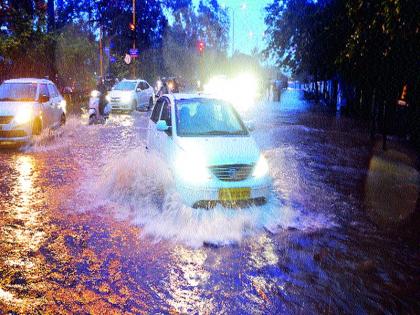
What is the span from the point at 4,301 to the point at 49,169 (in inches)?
245

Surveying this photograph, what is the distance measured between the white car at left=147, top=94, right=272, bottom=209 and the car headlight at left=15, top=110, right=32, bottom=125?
6.32 meters

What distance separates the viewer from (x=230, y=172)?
20.9ft

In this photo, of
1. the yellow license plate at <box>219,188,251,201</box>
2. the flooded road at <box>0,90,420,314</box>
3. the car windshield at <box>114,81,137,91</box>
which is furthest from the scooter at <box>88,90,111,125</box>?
the yellow license plate at <box>219,188,251,201</box>

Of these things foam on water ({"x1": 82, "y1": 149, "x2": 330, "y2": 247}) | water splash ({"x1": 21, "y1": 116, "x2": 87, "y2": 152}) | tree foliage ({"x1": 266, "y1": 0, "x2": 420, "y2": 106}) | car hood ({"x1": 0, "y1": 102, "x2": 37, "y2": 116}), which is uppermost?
tree foliage ({"x1": 266, "y1": 0, "x2": 420, "y2": 106})

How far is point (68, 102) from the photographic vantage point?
3028 centimetres

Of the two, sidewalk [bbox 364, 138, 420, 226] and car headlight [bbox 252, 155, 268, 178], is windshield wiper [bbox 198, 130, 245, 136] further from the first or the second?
sidewalk [bbox 364, 138, 420, 226]

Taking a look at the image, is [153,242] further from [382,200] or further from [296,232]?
[382,200]

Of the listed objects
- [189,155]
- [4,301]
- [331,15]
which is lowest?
[4,301]

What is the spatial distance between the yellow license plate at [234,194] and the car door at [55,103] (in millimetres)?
10456

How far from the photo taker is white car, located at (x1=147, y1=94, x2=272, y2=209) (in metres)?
6.27

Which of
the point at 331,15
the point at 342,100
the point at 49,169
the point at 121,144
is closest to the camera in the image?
the point at 49,169

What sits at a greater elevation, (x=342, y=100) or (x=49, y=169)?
(x=342, y=100)

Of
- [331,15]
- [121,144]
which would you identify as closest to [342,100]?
[331,15]

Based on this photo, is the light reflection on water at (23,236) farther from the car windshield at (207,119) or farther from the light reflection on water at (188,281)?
the car windshield at (207,119)
